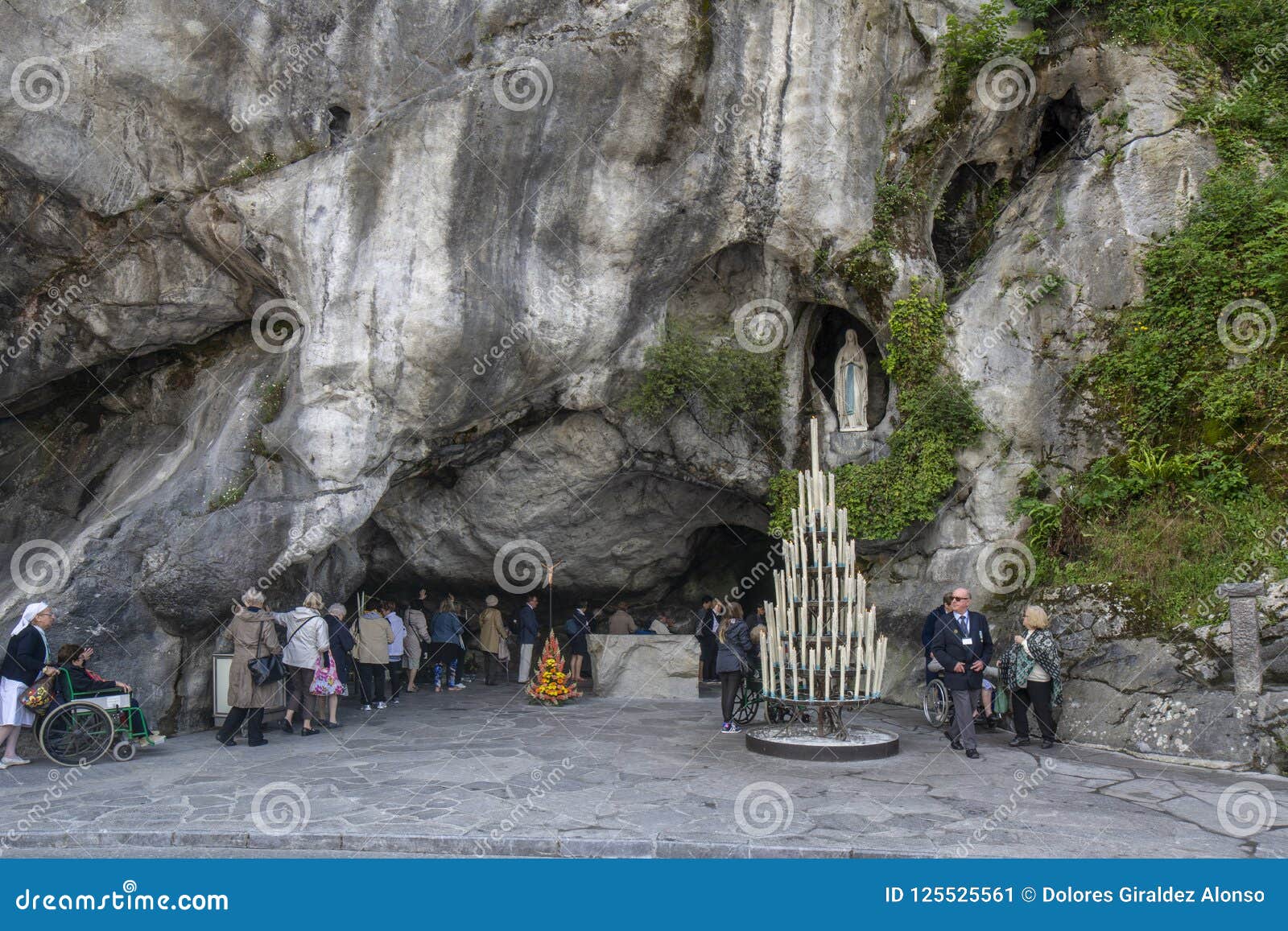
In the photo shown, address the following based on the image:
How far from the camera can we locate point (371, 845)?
673cm

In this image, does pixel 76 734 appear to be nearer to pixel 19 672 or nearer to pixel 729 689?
pixel 19 672

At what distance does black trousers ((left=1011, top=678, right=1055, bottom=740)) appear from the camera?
10.2 meters

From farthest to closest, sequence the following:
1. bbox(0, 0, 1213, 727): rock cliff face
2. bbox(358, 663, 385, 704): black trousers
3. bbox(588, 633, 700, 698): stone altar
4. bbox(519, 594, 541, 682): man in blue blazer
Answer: bbox(519, 594, 541, 682): man in blue blazer, bbox(588, 633, 700, 698): stone altar, bbox(358, 663, 385, 704): black trousers, bbox(0, 0, 1213, 727): rock cliff face

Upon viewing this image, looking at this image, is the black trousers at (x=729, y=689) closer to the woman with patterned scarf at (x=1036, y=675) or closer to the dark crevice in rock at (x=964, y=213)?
the woman with patterned scarf at (x=1036, y=675)

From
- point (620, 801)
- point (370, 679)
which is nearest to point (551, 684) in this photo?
point (370, 679)

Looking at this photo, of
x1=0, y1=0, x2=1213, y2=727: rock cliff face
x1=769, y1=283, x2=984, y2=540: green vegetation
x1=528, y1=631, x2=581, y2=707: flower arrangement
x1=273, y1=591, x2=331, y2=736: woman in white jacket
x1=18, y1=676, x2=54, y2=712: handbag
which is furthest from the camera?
x1=528, y1=631, x2=581, y2=707: flower arrangement

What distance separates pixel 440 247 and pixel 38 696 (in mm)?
6653

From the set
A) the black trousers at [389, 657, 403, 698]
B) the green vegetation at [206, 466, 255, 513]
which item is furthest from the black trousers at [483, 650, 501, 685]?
the green vegetation at [206, 466, 255, 513]

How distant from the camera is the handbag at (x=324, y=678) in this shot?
1150 cm

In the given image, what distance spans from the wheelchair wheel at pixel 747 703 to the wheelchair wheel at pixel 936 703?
1.96 meters

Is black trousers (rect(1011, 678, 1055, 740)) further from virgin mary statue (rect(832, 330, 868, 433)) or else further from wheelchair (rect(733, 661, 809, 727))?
virgin mary statue (rect(832, 330, 868, 433))

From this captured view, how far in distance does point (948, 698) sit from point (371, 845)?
274 inches

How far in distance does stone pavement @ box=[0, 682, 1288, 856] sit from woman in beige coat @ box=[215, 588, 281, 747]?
11.3 inches

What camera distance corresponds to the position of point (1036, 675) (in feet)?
33.5
